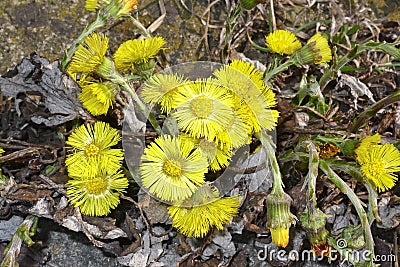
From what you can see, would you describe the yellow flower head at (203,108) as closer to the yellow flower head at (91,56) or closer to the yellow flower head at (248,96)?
the yellow flower head at (248,96)

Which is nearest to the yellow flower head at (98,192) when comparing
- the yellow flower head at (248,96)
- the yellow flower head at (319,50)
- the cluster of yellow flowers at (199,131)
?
the cluster of yellow flowers at (199,131)

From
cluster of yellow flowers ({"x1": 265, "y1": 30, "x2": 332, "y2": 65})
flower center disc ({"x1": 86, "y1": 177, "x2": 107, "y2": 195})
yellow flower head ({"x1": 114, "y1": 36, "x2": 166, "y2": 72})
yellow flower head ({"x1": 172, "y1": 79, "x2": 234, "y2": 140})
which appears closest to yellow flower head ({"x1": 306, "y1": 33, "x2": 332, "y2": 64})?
cluster of yellow flowers ({"x1": 265, "y1": 30, "x2": 332, "y2": 65})

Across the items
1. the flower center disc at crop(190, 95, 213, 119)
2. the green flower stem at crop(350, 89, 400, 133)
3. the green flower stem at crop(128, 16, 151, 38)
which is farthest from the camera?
the green flower stem at crop(128, 16, 151, 38)

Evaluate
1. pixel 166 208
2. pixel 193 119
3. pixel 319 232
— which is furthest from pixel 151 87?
pixel 319 232

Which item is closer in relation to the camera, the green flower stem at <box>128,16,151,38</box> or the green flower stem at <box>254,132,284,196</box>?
the green flower stem at <box>254,132,284,196</box>

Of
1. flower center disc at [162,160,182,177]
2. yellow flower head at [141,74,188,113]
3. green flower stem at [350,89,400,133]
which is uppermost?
green flower stem at [350,89,400,133]

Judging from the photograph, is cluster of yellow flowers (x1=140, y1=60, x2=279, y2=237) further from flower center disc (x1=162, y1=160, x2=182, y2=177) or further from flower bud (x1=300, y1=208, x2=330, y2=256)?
flower bud (x1=300, y1=208, x2=330, y2=256)

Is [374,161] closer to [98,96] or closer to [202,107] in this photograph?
[202,107]
